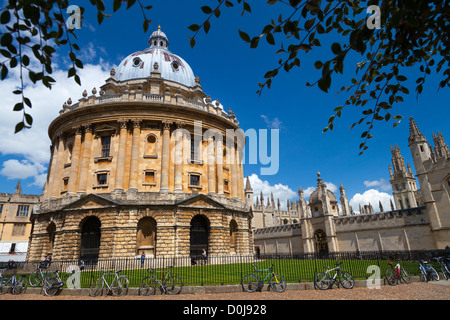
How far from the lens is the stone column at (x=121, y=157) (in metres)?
26.2

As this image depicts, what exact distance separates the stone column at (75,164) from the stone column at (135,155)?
6.36 metres

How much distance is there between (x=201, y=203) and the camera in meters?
26.7

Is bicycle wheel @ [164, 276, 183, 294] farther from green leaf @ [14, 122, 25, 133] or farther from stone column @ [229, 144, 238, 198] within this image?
stone column @ [229, 144, 238, 198]

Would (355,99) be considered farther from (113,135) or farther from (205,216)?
(113,135)

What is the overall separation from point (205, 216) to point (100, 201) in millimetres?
10214

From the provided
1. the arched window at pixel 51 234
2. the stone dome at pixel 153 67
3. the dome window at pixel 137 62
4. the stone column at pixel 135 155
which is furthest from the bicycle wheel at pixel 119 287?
the dome window at pixel 137 62

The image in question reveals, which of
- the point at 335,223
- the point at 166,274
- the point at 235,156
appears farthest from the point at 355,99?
the point at 335,223

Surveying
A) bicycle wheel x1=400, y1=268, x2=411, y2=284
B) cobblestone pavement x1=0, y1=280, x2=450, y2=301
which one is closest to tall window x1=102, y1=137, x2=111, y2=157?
cobblestone pavement x1=0, y1=280, x2=450, y2=301

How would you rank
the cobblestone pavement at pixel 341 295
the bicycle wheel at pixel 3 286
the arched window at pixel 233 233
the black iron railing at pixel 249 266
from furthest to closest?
the arched window at pixel 233 233 < the black iron railing at pixel 249 266 < the bicycle wheel at pixel 3 286 < the cobblestone pavement at pixel 341 295

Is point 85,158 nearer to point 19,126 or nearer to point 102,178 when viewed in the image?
point 102,178

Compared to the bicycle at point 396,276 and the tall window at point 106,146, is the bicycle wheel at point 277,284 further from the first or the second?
the tall window at point 106,146

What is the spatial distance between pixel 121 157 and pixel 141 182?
338 centimetres

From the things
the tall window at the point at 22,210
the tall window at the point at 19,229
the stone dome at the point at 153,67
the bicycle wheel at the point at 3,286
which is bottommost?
the bicycle wheel at the point at 3,286

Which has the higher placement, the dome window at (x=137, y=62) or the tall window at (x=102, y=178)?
the dome window at (x=137, y=62)
